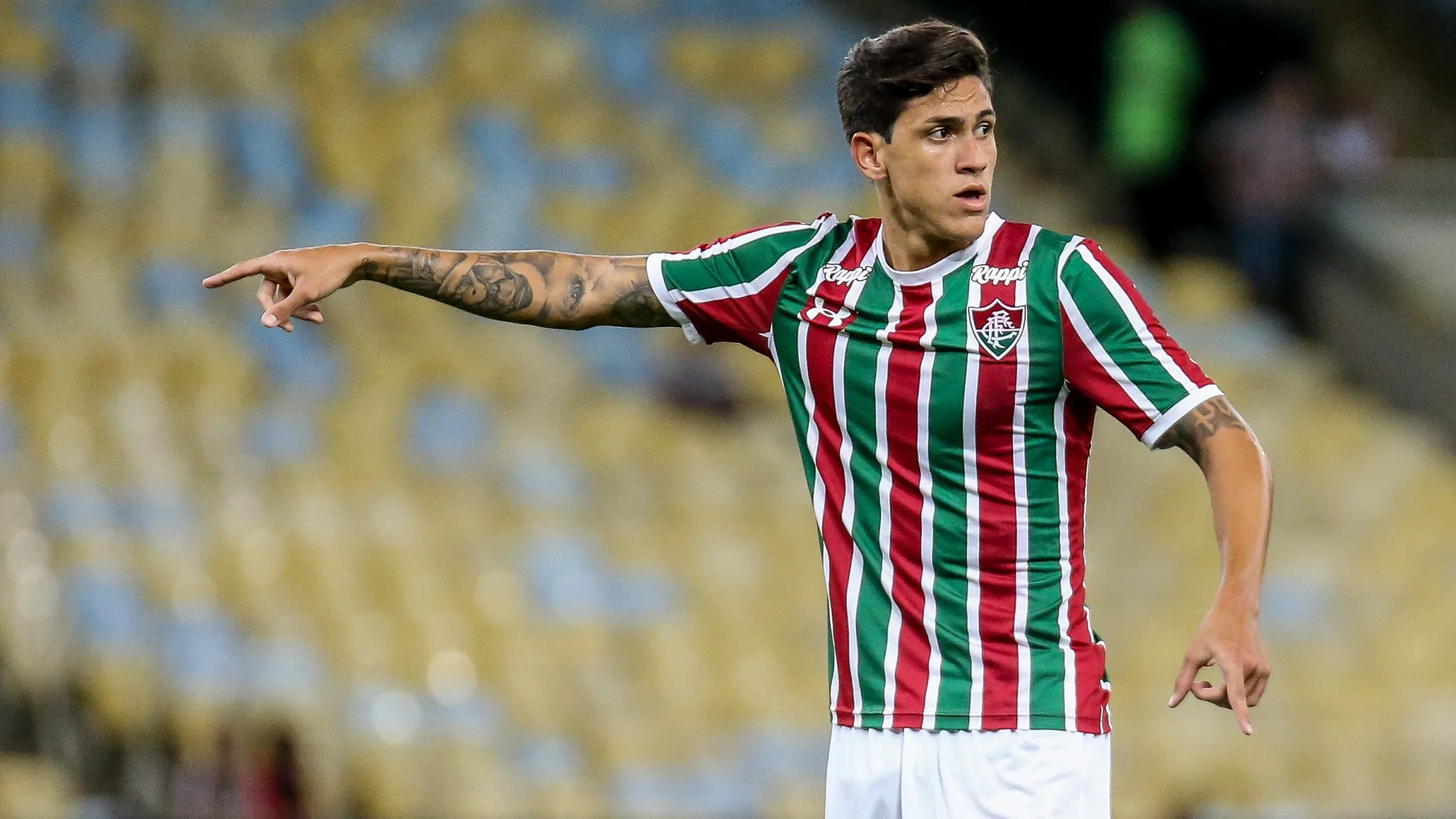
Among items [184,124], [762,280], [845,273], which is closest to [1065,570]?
[845,273]

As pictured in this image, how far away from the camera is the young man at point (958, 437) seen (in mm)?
3184

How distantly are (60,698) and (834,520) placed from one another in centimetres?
499

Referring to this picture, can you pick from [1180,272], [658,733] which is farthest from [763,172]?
[658,733]

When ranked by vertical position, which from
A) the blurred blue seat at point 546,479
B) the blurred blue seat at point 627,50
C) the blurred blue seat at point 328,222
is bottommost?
the blurred blue seat at point 546,479

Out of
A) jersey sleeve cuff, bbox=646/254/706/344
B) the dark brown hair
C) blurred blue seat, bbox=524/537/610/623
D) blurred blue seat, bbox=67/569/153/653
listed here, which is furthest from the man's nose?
blurred blue seat, bbox=524/537/610/623

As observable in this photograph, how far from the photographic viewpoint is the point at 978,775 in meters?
3.24

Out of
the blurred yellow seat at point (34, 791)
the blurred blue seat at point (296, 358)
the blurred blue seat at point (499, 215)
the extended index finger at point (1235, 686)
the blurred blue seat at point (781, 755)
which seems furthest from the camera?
the blurred blue seat at point (499, 215)

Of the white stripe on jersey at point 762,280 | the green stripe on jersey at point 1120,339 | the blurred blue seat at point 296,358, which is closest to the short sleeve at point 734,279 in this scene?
the white stripe on jersey at point 762,280

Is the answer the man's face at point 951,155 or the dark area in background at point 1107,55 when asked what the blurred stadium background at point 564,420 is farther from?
the man's face at point 951,155

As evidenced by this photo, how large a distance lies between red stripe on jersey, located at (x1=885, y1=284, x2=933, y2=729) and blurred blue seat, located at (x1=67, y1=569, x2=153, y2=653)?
5.06 metres

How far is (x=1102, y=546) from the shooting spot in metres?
9.85

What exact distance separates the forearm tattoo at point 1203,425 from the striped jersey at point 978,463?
0.08 ft

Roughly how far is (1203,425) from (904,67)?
76 cm

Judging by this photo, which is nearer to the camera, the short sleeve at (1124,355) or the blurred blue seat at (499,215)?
the short sleeve at (1124,355)
